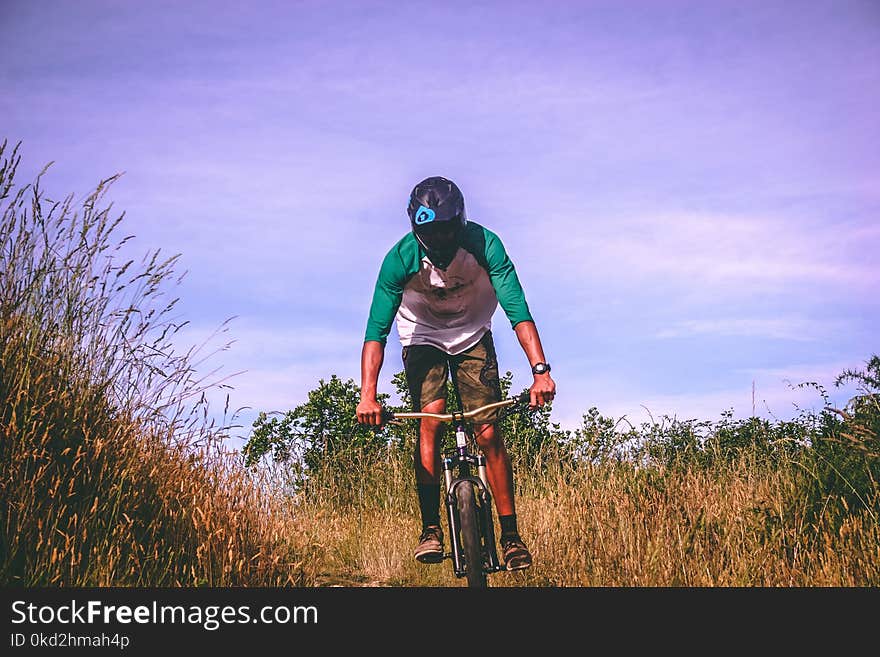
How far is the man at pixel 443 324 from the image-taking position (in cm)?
510

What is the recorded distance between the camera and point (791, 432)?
7.98 metres

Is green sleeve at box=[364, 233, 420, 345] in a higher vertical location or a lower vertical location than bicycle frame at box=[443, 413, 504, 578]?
higher

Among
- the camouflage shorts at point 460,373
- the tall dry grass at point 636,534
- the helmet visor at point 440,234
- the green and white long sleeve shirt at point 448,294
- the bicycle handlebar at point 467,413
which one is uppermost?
the helmet visor at point 440,234

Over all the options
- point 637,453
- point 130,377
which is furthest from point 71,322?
point 637,453

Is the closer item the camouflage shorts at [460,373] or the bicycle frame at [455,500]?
the bicycle frame at [455,500]

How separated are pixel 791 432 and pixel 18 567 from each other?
6.75 metres

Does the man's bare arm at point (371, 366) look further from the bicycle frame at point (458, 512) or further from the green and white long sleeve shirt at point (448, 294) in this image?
the bicycle frame at point (458, 512)

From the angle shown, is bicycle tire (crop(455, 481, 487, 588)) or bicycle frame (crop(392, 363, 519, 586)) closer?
bicycle tire (crop(455, 481, 487, 588))

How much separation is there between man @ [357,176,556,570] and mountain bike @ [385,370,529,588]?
179mm

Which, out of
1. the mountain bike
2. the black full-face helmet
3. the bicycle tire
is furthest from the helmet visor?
the bicycle tire

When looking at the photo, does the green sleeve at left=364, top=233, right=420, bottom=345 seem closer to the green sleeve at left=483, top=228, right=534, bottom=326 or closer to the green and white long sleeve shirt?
the green and white long sleeve shirt

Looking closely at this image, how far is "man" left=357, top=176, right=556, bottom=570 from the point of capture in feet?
16.7

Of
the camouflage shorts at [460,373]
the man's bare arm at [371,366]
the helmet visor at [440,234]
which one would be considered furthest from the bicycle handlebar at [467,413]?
the helmet visor at [440,234]

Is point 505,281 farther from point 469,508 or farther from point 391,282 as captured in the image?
point 469,508
